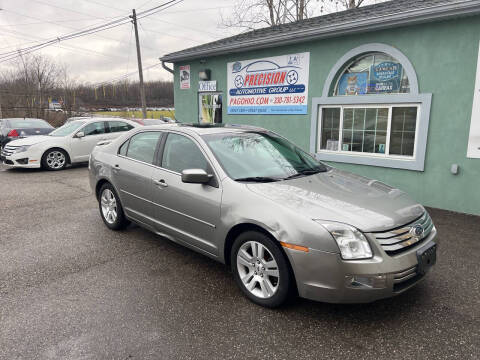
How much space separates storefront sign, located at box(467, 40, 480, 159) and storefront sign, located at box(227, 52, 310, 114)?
3.23 m

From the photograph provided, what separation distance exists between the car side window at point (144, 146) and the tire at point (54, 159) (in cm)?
708

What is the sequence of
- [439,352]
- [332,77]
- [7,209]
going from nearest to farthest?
[439,352] < [7,209] < [332,77]

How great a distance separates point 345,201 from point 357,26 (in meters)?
4.85

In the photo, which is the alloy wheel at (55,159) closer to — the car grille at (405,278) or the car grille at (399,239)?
the car grille at (399,239)

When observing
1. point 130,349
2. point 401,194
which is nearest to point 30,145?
point 130,349

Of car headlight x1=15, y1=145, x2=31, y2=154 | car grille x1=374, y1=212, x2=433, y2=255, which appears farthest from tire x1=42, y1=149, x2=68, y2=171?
car grille x1=374, y1=212, x2=433, y2=255

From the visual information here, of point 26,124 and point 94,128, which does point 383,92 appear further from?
point 26,124

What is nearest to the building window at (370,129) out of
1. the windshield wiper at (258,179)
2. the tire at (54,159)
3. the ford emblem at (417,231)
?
the ford emblem at (417,231)

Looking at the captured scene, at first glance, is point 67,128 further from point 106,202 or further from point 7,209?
point 106,202

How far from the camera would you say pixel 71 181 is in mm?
8898

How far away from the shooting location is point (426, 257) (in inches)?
111

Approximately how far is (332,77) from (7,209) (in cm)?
683

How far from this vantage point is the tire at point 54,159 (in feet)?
33.9

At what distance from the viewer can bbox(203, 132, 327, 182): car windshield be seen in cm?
346
